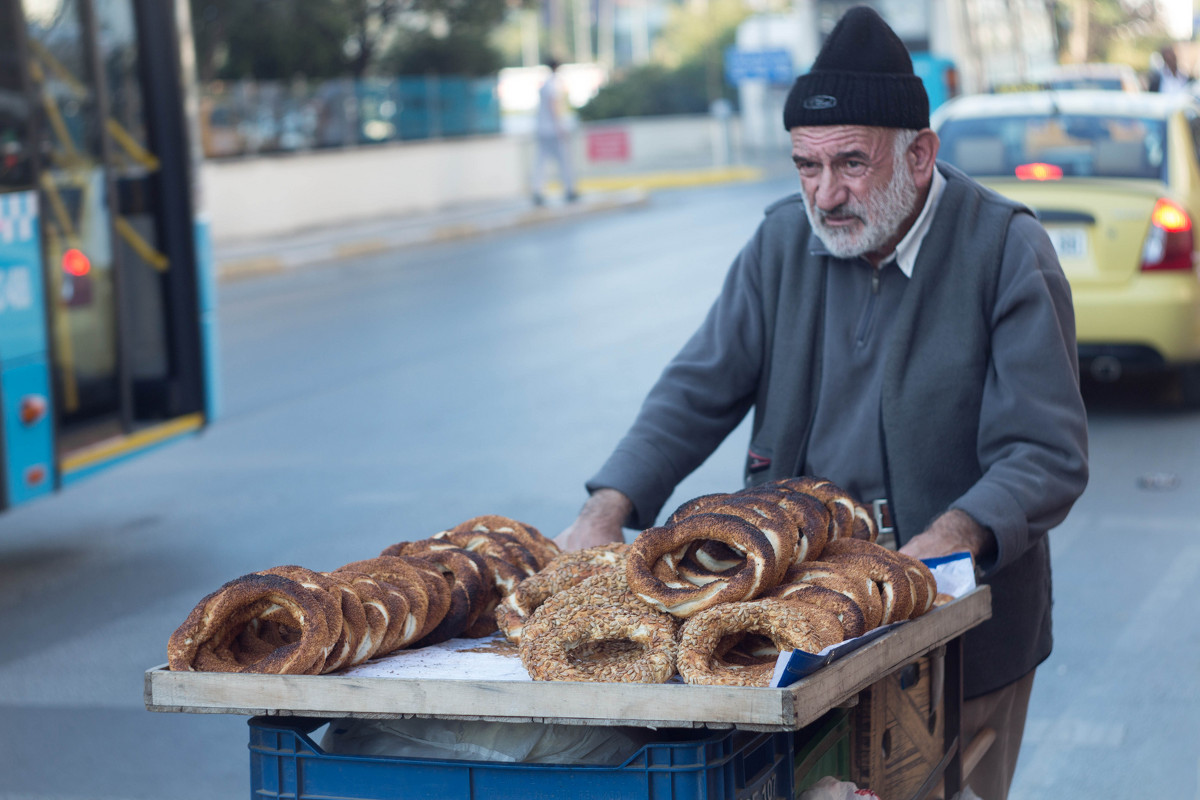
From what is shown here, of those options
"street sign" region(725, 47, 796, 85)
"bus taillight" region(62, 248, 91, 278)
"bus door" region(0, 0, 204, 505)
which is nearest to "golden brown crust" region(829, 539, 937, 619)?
"bus door" region(0, 0, 204, 505)

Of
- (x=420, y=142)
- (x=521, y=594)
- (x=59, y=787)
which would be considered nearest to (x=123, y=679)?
(x=59, y=787)

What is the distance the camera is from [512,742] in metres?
2.36

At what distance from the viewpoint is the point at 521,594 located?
8.96 feet

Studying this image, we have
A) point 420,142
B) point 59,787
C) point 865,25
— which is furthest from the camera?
point 420,142

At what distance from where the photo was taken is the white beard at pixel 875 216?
3.21 m

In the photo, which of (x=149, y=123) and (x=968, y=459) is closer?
(x=968, y=459)

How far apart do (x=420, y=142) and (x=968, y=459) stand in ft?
92.0

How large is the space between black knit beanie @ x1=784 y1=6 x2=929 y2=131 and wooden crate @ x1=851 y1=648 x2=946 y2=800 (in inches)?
42.2

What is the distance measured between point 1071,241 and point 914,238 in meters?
6.51

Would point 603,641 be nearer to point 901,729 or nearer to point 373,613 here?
point 373,613

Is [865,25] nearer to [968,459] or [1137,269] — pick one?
[968,459]

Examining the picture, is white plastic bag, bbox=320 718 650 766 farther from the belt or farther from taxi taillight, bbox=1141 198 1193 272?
taxi taillight, bbox=1141 198 1193 272

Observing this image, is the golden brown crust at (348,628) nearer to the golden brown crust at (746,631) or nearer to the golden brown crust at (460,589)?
the golden brown crust at (460,589)

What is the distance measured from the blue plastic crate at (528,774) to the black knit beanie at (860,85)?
52.8 inches
